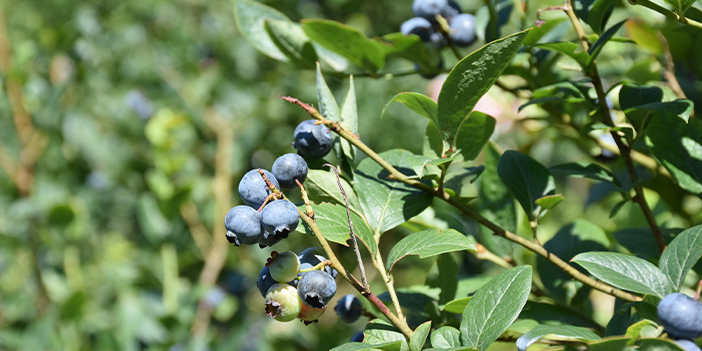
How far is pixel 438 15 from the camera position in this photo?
78 centimetres

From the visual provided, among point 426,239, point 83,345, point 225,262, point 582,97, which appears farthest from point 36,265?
point 582,97

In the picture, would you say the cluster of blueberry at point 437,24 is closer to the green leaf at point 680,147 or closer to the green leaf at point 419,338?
the green leaf at point 680,147

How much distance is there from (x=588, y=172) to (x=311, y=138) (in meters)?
0.36

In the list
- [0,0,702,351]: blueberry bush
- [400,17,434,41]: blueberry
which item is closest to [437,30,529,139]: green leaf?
[0,0,702,351]: blueberry bush

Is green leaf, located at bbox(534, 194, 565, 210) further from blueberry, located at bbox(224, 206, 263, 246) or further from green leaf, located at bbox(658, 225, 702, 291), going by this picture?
blueberry, located at bbox(224, 206, 263, 246)

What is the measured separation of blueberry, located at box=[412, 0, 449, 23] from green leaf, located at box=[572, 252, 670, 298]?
0.48 meters

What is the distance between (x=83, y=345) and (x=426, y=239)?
1.37 m

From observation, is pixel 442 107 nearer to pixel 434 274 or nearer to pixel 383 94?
pixel 434 274

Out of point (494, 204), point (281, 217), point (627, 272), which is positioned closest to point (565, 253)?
point (494, 204)

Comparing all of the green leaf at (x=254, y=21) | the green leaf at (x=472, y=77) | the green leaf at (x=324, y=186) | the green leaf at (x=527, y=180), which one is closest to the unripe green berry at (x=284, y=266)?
the green leaf at (x=324, y=186)

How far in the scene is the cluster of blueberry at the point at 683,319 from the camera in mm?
403

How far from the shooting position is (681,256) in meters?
0.45

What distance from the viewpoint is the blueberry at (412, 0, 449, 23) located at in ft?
2.62

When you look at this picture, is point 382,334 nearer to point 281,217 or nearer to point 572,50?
point 281,217
